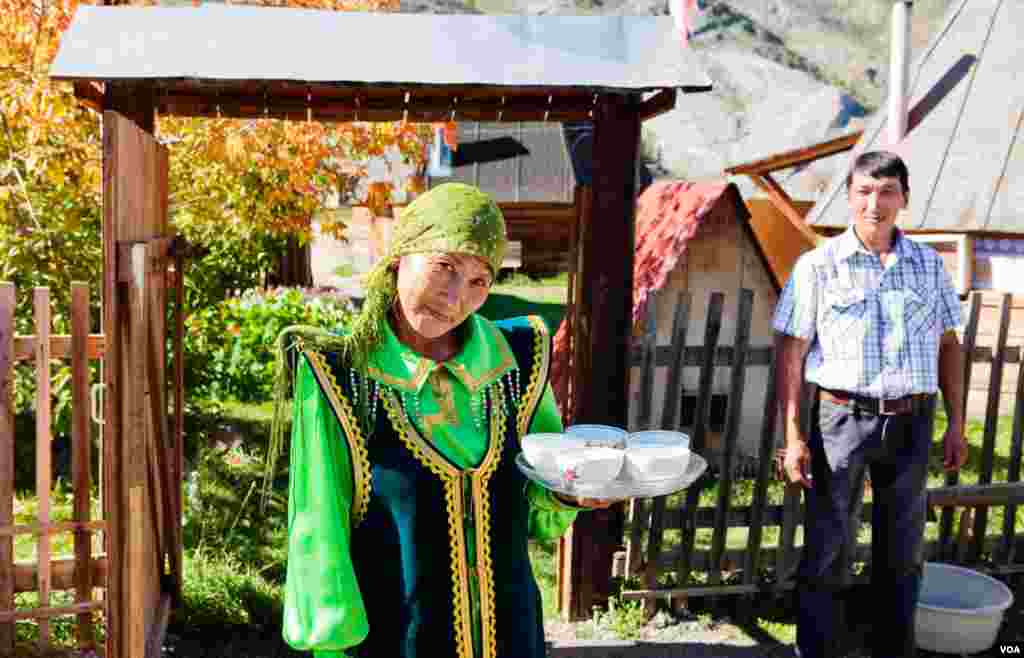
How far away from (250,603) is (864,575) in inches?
119

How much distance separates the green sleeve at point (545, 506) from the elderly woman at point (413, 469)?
6 centimetres

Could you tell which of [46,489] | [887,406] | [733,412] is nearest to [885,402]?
[887,406]

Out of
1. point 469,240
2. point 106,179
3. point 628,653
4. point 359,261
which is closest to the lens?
point 469,240

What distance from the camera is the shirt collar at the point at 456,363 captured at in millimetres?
2143

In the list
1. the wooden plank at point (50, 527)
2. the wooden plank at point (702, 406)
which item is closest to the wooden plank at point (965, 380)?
the wooden plank at point (702, 406)

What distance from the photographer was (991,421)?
5188 millimetres

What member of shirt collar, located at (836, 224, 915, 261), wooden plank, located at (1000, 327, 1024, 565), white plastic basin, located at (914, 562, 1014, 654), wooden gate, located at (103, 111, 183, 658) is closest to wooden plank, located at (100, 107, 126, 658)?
wooden gate, located at (103, 111, 183, 658)

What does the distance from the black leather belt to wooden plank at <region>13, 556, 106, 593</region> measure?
2936 millimetres

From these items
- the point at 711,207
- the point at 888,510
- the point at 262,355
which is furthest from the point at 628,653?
the point at 262,355

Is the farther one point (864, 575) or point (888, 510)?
point (864, 575)

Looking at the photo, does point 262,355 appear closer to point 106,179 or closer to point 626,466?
point 106,179

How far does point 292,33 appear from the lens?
4.05m

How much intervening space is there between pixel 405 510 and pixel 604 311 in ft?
8.25

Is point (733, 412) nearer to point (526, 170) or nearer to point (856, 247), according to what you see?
point (856, 247)
